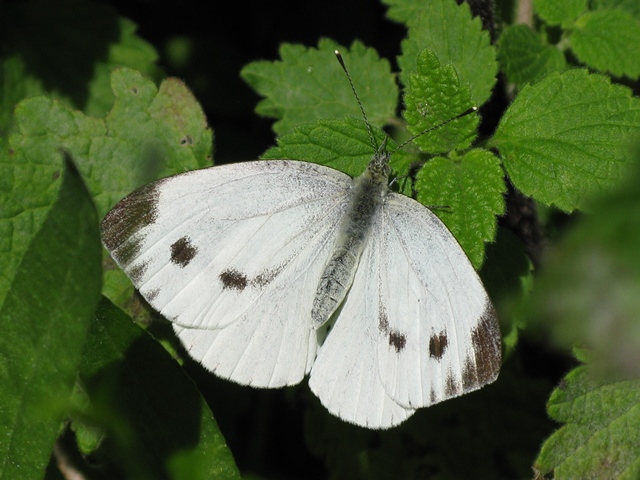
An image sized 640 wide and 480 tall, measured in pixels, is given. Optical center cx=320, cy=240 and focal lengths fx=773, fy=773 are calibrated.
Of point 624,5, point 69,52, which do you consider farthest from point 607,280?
point 69,52

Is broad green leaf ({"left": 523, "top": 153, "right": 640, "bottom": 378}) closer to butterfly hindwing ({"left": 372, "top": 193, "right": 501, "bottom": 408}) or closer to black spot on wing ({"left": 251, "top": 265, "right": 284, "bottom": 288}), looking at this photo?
butterfly hindwing ({"left": 372, "top": 193, "right": 501, "bottom": 408})

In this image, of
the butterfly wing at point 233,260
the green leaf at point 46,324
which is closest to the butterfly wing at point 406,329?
the butterfly wing at point 233,260

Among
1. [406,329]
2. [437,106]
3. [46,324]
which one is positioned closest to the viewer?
[46,324]

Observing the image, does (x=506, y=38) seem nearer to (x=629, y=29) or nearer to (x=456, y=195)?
(x=629, y=29)

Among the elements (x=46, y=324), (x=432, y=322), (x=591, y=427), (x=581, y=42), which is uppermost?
(x=581, y=42)

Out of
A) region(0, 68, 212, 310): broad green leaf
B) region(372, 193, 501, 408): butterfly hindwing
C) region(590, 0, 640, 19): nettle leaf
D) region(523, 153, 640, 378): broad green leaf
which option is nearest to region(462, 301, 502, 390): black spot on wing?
region(372, 193, 501, 408): butterfly hindwing

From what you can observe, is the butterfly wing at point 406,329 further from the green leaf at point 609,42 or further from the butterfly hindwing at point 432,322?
the green leaf at point 609,42

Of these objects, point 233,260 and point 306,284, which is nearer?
point 233,260

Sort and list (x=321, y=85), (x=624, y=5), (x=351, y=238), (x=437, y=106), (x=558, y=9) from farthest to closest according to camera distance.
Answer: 1. (x=624, y=5)
2. (x=321, y=85)
3. (x=558, y=9)
4. (x=437, y=106)
5. (x=351, y=238)

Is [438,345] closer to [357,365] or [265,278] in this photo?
[357,365]
